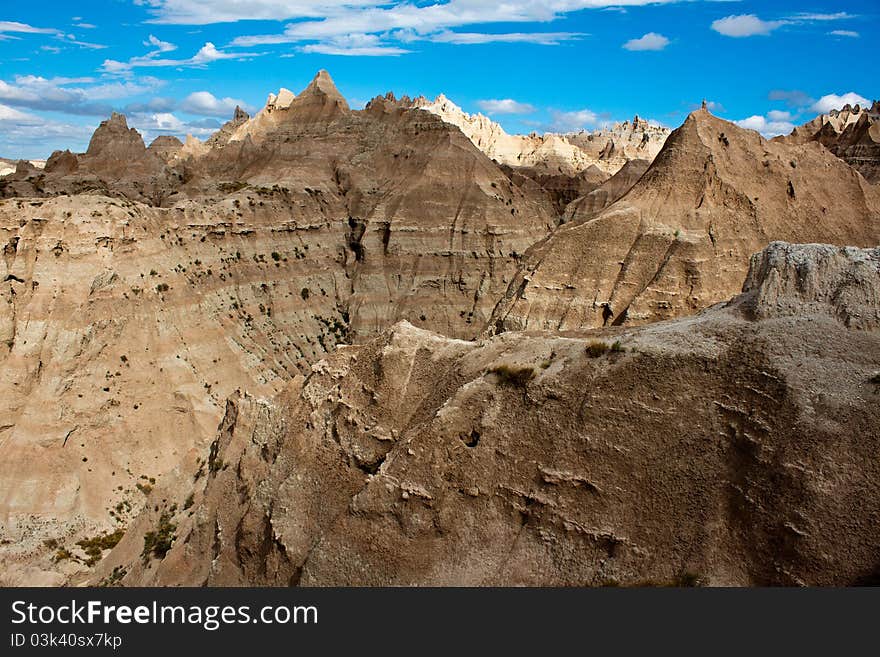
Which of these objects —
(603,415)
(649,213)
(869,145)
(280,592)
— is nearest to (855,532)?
(603,415)

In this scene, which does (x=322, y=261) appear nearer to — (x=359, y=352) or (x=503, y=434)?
(x=359, y=352)

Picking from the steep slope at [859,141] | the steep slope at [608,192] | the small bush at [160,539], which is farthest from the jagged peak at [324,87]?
the small bush at [160,539]

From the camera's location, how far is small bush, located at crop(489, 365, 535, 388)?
15.6m

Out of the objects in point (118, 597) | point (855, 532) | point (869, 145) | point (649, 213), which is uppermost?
point (869, 145)

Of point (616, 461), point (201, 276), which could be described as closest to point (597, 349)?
point (616, 461)

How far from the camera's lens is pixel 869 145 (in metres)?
59.7

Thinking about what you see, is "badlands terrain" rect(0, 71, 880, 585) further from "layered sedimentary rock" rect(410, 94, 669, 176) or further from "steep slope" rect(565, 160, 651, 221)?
"layered sedimentary rock" rect(410, 94, 669, 176)

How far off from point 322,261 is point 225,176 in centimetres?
1527

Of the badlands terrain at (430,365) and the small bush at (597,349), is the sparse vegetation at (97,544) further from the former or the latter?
the small bush at (597,349)

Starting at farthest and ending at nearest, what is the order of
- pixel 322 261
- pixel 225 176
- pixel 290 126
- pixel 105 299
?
1. pixel 290 126
2. pixel 225 176
3. pixel 322 261
4. pixel 105 299

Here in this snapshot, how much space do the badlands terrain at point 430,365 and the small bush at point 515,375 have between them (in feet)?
0.20

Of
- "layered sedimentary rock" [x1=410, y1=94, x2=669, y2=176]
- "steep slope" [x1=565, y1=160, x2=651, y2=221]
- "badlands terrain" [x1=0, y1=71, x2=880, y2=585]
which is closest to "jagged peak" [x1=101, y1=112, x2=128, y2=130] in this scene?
"badlands terrain" [x1=0, y1=71, x2=880, y2=585]

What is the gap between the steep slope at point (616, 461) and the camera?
→ 12930 millimetres

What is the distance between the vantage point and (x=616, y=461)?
47.1 feet
